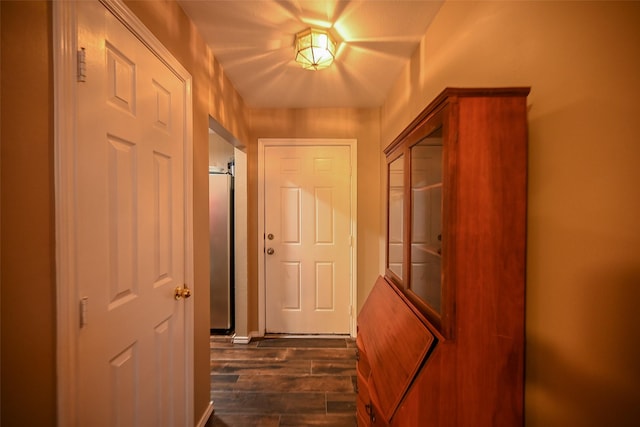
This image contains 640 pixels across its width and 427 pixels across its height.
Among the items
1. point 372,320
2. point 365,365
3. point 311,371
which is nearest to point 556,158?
point 372,320

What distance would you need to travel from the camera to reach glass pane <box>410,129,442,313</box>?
0.88m

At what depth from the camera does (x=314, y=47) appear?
143cm

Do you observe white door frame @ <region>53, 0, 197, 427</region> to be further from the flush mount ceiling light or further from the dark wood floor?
the dark wood floor

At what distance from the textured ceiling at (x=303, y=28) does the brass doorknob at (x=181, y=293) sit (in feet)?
4.85

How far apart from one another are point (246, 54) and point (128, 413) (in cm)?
202

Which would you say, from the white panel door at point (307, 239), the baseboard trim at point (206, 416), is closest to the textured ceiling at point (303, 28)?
the white panel door at point (307, 239)

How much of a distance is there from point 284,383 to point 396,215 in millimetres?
1625

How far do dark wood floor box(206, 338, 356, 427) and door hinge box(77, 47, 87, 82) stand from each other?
196 centimetres

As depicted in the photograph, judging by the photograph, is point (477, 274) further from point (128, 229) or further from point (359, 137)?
point (359, 137)

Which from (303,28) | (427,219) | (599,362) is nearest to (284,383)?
(427,219)

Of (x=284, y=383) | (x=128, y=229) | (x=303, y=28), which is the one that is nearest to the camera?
(x=128, y=229)

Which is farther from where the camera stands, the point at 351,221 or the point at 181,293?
the point at 351,221

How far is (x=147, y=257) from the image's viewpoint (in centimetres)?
104

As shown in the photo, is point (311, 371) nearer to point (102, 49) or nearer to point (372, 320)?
point (372, 320)
